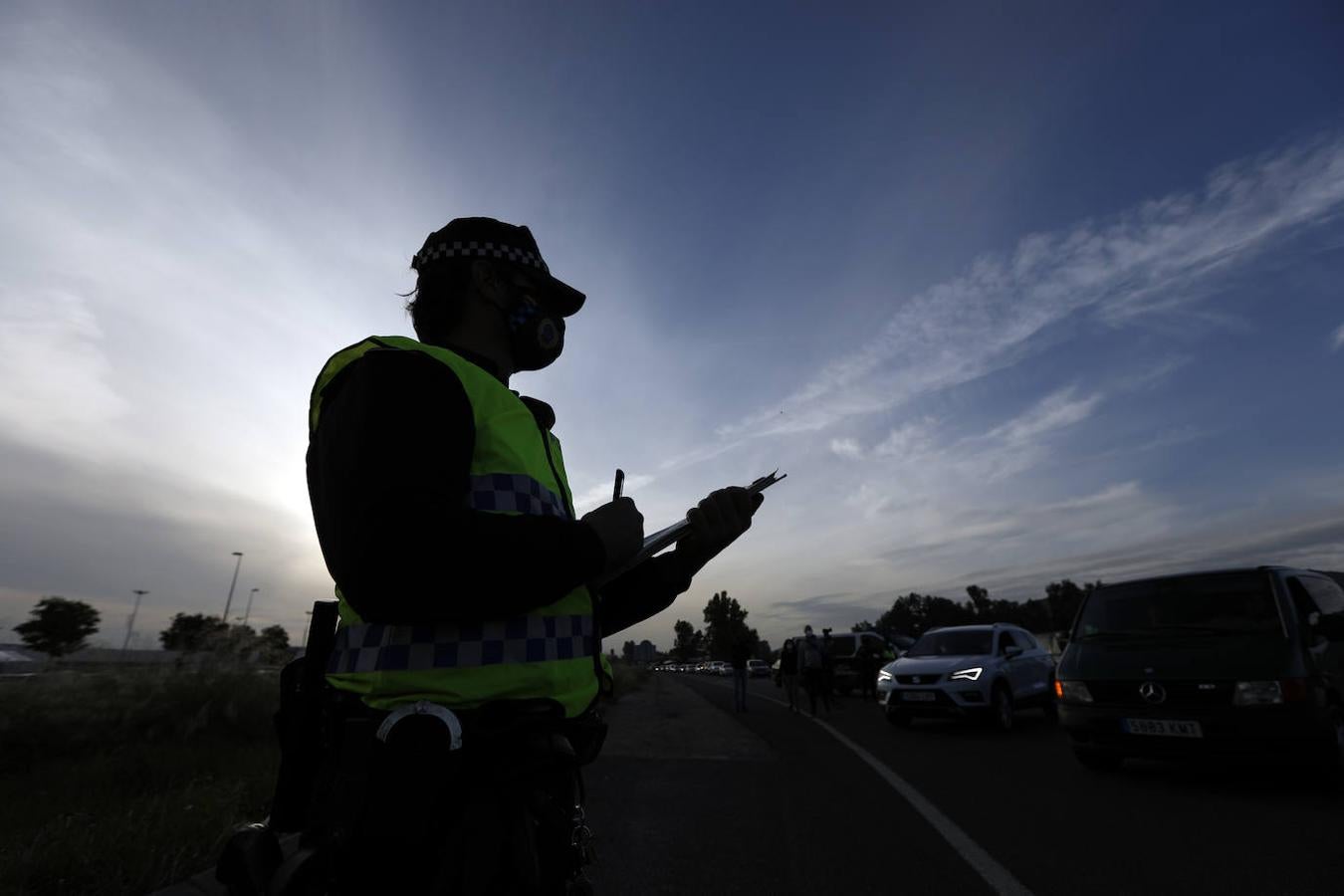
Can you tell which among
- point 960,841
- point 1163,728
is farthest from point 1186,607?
point 960,841

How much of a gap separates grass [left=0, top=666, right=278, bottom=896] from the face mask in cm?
322

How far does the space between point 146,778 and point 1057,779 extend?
314 inches

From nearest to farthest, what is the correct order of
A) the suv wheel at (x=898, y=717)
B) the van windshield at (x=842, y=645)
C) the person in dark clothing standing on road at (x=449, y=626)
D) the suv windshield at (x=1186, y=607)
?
the person in dark clothing standing on road at (x=449, y=626) → the suv windshield at (x=1186, y=607) → the suv wheel at (x=898, y=717) → the van windshield at (x=842, y=645)

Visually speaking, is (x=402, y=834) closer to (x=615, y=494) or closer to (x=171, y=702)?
(x=615, y=494)

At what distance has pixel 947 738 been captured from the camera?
10.3 metres

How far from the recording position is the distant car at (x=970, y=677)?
10992mm

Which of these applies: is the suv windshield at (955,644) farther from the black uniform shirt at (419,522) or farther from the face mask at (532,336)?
the black uniform shirt at (419,522)

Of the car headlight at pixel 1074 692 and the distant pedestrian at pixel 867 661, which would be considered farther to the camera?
the distant pedestrian at pixel 867 661

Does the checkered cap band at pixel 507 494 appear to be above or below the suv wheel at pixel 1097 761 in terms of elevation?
above

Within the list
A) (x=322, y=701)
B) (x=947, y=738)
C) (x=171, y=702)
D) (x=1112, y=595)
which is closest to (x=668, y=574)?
(x=322, y=701)

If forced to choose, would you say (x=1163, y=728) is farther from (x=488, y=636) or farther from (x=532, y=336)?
(x=488, y=636)

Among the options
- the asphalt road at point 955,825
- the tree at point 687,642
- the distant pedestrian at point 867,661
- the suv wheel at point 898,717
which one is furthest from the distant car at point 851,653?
the tree at point 687,642

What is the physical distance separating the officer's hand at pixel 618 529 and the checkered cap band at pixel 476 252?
2.11ft

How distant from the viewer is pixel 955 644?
1260 cm
